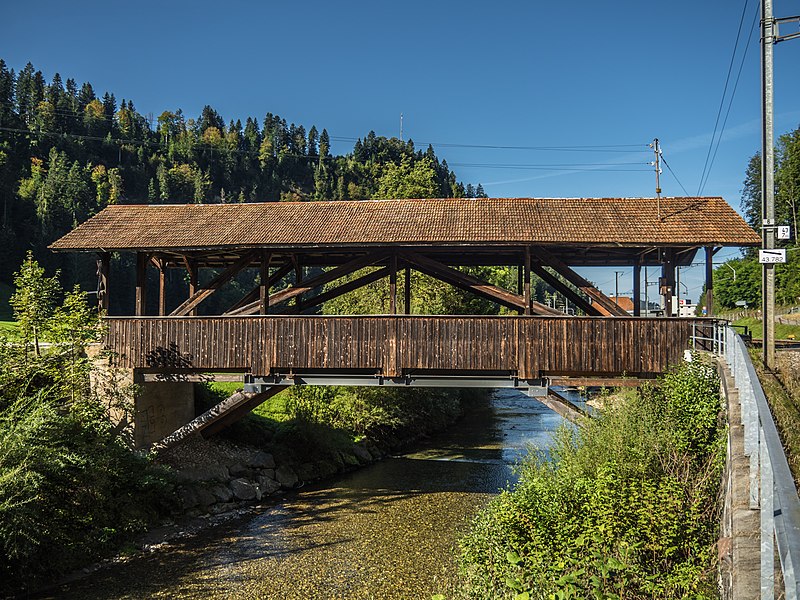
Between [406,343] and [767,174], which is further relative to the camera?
[406,343]

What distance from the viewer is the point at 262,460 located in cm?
1681

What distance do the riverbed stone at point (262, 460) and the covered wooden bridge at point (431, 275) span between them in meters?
3.01

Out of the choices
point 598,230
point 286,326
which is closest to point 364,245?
point 286,326

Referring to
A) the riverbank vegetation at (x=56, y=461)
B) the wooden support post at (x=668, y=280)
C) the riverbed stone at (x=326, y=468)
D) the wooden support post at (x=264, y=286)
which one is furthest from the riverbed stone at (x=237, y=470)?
the wooden support post at (x=668, y=280)

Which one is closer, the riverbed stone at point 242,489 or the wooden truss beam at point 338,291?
the wooden truss beam at point 338,291

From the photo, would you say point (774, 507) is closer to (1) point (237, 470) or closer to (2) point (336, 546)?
(2) point (336, 546)

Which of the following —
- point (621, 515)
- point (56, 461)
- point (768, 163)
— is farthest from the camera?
point (768, 163)

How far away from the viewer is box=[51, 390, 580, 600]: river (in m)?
10.2

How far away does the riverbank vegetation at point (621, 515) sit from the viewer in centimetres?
680

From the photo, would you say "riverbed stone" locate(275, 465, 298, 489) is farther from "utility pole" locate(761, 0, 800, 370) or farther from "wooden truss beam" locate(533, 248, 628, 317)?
"utility pole" locate(761, 0, 800, 370)

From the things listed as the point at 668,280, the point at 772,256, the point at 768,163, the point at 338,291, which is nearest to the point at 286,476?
the point at 338,291

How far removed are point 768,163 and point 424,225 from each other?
6489 mm

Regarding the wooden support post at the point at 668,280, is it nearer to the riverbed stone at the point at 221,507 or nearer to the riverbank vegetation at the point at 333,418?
the riverbank vegetation at the point at 333,418

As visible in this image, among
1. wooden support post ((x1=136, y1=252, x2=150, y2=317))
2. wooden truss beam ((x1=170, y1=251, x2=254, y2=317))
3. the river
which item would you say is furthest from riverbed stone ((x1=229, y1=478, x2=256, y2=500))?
wooden support post ((x1=136, y1=252, x2=150, y2=317))
